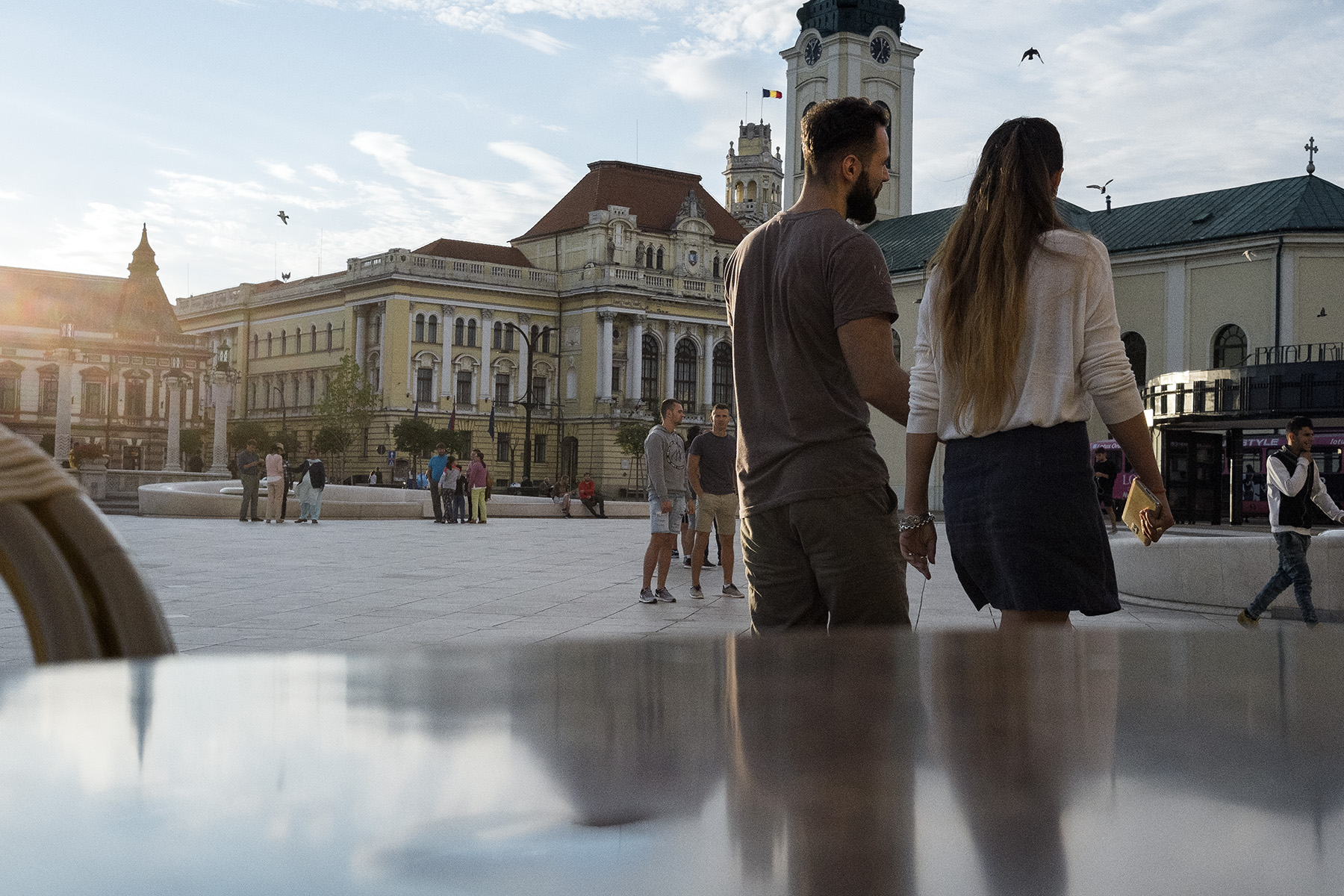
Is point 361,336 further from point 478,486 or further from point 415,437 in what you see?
point 478,486

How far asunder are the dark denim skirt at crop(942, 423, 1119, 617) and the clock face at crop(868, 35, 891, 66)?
185 feet

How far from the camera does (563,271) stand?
236 feet

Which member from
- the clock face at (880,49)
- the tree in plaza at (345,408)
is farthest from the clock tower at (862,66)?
the tree in plaza at (345,408)

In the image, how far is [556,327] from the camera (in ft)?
235

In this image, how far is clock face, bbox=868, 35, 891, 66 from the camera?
2191 inches

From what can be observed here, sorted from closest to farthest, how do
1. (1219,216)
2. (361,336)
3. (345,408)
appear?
(1219,216), (345,408), (361,336)

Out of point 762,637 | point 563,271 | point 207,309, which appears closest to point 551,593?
point 762,637

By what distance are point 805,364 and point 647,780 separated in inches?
94.3

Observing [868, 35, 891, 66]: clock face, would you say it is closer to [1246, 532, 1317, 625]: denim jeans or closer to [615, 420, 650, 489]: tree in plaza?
[615, 420, 650, 489]: tree in plaza

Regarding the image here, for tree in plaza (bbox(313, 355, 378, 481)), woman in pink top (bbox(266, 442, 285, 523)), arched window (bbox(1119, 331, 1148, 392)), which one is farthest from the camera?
tree in plaza (bbox(313, 355, 378, 481))

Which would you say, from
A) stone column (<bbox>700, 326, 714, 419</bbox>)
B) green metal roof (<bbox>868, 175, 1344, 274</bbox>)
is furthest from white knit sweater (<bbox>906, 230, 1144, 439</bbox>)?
stone column (<bbox>700, 326, 714, 419</bbox>)

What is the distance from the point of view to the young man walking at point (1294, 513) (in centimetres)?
824

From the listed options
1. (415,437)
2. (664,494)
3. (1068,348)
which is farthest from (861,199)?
(415,437)

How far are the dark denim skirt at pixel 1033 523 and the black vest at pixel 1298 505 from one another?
6.26 meters
